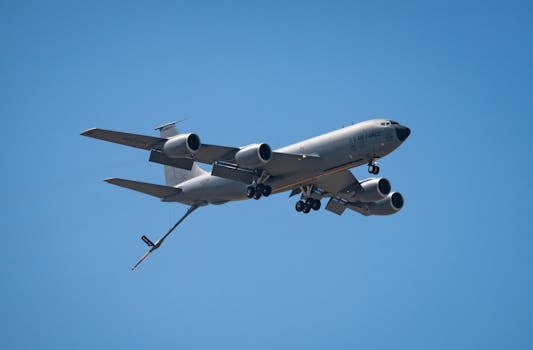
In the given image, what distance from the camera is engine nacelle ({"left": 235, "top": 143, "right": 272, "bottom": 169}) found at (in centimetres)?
6203

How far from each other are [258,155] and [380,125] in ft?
24.6

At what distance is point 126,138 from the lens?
61.0 metres

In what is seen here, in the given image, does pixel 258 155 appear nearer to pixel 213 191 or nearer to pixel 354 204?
pixel 213 191

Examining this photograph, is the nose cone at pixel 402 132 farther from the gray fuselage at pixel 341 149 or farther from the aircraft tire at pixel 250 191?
the aircraft tire at pixel 250 191

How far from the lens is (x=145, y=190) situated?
6925cm

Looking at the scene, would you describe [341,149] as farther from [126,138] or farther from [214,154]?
[126,138]

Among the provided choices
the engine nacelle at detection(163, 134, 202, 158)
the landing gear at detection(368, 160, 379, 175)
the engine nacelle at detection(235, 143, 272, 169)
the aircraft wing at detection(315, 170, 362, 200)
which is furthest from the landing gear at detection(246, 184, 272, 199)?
the landing gear at detection(368, 160, 379, 175)

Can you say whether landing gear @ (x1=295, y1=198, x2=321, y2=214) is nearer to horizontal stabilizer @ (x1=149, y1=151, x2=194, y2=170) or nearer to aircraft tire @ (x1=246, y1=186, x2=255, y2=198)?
aircraft tire @ (x1=246, y1=186, x2=255, y2=198)

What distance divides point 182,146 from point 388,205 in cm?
1779

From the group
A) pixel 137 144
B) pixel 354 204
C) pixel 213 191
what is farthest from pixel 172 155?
pixel 354 204

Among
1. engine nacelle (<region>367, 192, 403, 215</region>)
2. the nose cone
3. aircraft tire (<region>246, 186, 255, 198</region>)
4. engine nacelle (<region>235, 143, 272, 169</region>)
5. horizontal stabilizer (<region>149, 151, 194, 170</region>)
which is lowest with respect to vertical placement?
aircraft tire (<region>246, 186, 255, 198</region>)

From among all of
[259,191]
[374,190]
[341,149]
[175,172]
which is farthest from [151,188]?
[374,190]

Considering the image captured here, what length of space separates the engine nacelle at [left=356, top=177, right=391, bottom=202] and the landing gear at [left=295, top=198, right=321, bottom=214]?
9.72 ft

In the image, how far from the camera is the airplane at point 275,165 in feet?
203
